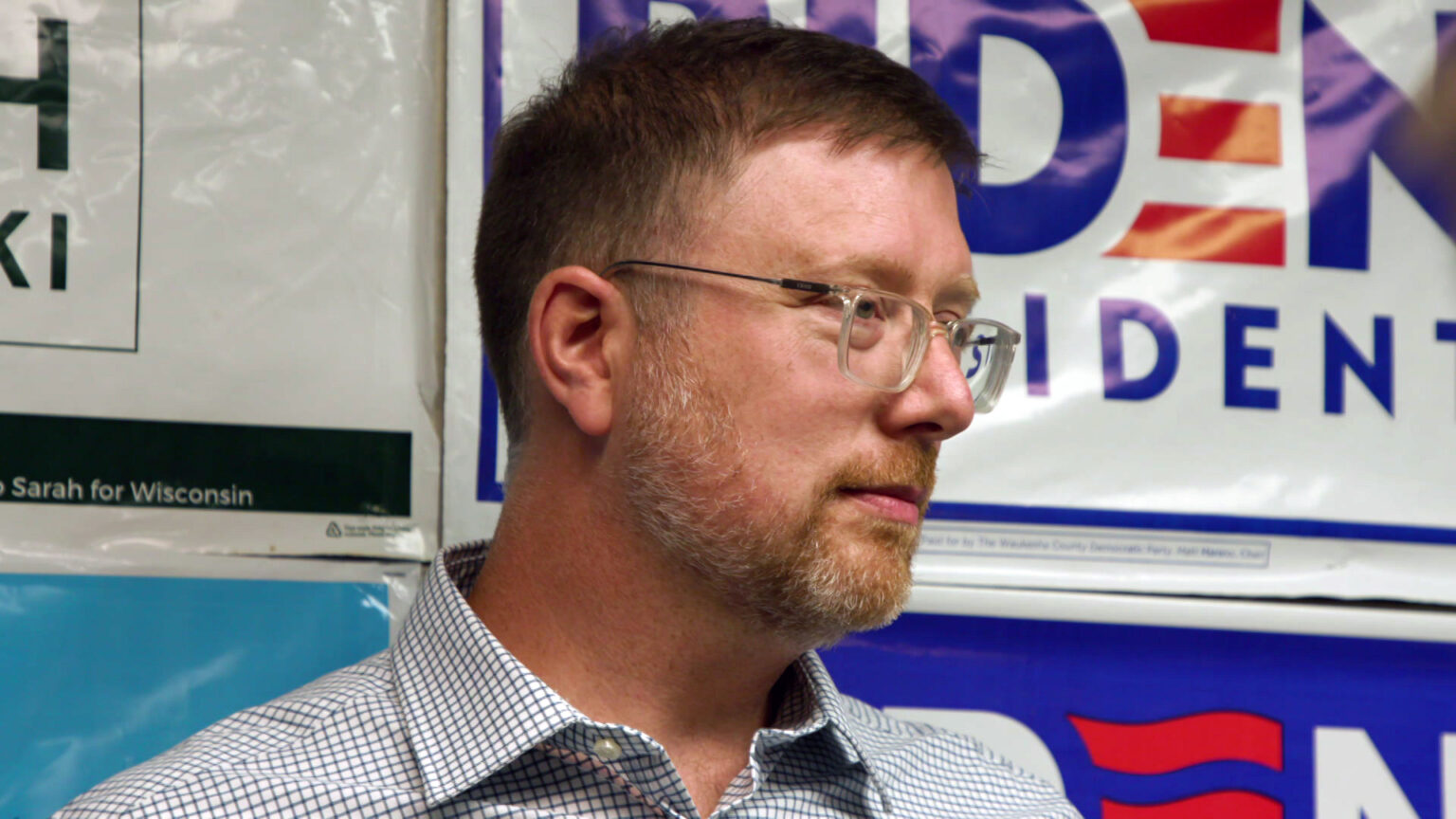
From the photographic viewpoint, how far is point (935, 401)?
104 cm

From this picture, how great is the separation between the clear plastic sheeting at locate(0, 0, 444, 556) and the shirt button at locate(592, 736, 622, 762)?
49cm

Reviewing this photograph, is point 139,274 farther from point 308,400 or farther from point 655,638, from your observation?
point 655,638

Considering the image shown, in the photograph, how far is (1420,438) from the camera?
61.6 inches

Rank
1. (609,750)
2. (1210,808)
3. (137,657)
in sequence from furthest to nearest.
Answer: (1210,808), (137,657), (609,750)

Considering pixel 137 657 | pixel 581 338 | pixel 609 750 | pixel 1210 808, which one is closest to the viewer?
pixel 609 750

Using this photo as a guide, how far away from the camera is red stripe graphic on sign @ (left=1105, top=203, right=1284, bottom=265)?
154 cm

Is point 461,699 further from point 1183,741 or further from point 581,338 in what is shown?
point 1183,741

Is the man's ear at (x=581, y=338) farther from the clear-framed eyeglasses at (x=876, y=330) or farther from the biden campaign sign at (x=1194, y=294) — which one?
the biden campaign sign at (x=1194, y=294)

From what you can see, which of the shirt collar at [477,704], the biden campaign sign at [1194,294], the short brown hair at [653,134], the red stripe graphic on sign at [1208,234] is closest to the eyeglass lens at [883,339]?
the short brown hair at [653,134]

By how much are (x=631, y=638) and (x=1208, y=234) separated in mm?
898

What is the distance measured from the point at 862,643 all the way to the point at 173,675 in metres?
0.73

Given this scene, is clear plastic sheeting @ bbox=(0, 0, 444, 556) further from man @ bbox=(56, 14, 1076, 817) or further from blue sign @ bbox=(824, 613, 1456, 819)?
blue sign @ bbox=(824, 613, 1456, 819)

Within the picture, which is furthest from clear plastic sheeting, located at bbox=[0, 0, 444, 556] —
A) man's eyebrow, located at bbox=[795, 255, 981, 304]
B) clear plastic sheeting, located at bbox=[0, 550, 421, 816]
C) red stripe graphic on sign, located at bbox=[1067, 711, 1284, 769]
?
red stripe graphic on sign, located at bbox=[1067, 711, 1284, 769]

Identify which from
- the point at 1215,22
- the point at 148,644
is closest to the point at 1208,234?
the point at 1215,22
